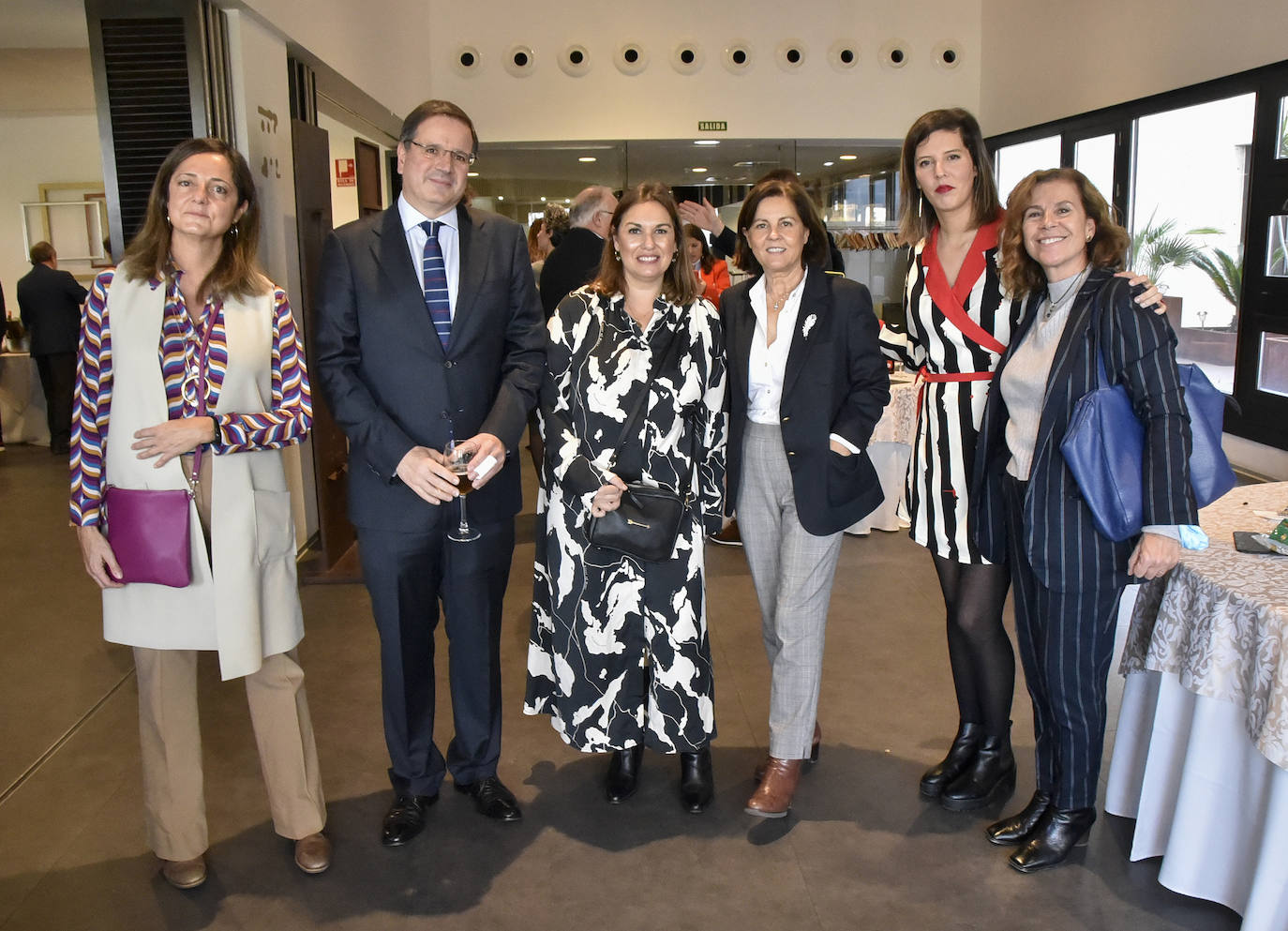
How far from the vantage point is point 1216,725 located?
2391 millimetres

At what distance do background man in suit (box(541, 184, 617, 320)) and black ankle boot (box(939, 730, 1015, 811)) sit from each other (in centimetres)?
275

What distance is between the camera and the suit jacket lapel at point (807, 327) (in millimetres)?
2871

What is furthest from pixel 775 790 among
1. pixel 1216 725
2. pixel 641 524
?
pixel 1216 725

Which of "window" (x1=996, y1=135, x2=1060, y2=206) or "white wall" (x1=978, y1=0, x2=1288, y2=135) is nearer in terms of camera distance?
"white wall" (x1=978, y1=0, x2=1288, y2=135)

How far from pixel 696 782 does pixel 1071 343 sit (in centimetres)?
162

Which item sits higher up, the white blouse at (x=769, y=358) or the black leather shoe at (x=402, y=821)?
the white blouse at (x=769, y=358)

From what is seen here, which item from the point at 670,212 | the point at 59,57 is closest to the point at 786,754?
the point at 670,212

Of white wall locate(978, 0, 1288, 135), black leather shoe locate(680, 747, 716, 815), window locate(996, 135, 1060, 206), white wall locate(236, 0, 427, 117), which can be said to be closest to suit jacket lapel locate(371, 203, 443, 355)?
black leather shoe locate(680, 747, 716, 815)

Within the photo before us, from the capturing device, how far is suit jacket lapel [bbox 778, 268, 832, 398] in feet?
9.42

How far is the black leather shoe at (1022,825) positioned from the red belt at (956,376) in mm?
1128

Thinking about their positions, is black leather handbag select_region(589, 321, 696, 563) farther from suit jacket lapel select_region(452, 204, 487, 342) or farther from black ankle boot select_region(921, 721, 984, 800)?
black ankle boot select_region(921, 721, 984, 800)

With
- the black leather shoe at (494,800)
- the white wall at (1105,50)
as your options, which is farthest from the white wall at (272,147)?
the white wall at (1105,50)

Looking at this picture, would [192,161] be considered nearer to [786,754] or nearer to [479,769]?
[479,769]

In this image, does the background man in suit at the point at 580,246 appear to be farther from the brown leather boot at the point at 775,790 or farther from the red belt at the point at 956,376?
the brown leather boot at the point at 775,790
